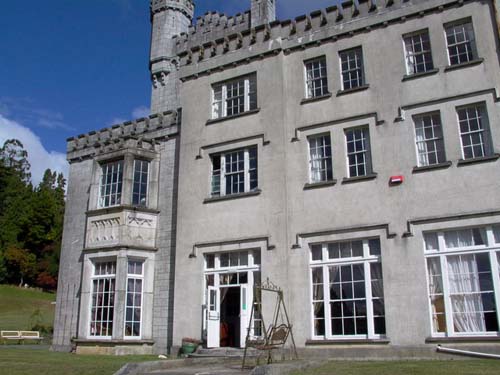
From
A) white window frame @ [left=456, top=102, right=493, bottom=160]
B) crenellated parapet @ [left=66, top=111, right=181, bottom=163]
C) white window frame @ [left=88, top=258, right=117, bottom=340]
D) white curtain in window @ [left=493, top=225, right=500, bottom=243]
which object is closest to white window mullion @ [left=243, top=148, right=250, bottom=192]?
crenellated parapet @ [left=66, top=111, right=181, bottom=163]

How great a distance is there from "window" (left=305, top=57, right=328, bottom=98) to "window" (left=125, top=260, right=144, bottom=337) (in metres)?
9.27

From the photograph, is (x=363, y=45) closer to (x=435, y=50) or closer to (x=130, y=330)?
(x=435, y=50)

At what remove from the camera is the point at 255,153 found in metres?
19.3

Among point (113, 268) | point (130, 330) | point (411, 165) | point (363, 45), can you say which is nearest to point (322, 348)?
point (411, 165)

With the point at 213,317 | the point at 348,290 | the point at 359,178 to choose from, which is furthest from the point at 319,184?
the point at 213,317

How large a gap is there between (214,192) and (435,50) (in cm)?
913

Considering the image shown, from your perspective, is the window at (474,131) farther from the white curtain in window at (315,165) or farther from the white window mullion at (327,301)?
the white window mullion at (327,301)

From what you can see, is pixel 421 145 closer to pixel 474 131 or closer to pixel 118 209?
pixel 474 131

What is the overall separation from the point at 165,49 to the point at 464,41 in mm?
21721

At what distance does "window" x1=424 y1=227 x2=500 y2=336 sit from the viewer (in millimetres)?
14297

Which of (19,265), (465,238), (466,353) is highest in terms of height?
(19,265)

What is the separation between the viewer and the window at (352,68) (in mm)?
18016

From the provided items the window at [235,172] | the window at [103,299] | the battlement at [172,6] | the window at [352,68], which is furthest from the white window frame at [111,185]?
the battlement at [172,6]

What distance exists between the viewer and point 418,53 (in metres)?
17.2
